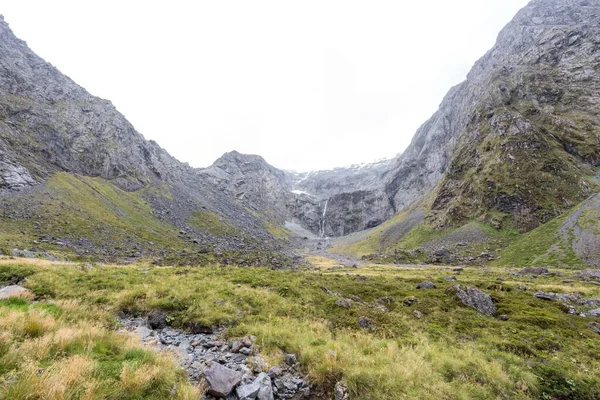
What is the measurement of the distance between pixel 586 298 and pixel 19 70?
169081mm

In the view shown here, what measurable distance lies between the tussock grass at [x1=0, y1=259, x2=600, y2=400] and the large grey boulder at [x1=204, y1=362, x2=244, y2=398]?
3.28 feet

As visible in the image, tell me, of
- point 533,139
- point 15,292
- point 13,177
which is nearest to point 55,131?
point 13,177

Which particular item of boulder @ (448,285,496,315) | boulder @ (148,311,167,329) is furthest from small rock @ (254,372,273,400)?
boulder @ (448,285,496,315)

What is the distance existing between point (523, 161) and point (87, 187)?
141 metres

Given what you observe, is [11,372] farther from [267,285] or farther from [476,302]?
[476,302]

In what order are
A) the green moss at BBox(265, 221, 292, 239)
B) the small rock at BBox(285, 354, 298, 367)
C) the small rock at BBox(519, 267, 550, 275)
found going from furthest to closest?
the green moss at BBox(265, 221, 292, 239), the small rock at BBox(519, 267, 550, 275), the small rock at BBox(285, 354, 298, 367)

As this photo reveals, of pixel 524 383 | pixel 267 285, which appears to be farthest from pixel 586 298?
pixel 267 285

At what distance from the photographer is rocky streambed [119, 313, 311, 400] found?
27.7ft

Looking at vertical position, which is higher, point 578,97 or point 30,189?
point 578,97

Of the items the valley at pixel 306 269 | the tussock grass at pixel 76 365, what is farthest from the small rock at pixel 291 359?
the tussock grass at pixel 76 365

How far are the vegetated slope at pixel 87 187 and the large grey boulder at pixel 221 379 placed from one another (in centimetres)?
4805

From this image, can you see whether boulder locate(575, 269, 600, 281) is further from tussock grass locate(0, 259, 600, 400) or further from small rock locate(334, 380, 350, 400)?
small rock locate(334, 380, 350, 400)

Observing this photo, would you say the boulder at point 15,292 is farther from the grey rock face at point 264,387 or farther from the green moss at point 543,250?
the green moss at point 543,250

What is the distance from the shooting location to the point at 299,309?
58.3ft
